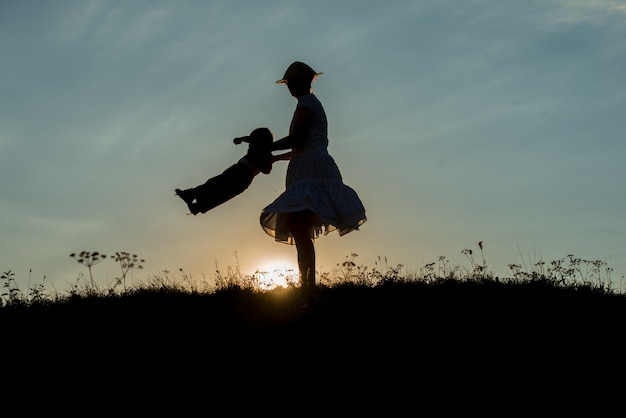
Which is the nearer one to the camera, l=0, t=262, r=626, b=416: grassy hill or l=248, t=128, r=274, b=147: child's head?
l=0, t=262, r=626, b=416: grassy hill

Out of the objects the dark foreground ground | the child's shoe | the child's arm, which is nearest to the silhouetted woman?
the child's arm

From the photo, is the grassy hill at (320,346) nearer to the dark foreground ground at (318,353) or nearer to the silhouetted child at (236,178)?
the dark foreground ground at (318,353)

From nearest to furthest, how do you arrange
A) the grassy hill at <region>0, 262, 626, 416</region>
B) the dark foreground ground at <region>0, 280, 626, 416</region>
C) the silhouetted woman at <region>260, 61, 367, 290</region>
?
the dark foreground ground at <region>0, 280, 626, 416</region> → the grassy hill at <region>0, 262, 626, 416</region> → the silhouetted woman at <region>260, 61, 367, 290</region>

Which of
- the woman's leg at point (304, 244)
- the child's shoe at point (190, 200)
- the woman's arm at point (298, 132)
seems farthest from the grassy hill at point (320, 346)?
the woman's arm at point (298, 132)

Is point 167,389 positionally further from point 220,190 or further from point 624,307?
point 624,307

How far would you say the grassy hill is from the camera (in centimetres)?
657

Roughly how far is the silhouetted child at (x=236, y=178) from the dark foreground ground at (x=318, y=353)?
1.13m

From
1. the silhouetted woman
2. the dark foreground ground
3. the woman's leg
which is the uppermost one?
the silhouetted woman

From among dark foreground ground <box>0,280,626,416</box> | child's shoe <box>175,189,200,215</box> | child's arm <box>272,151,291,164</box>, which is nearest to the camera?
dark foreground ground <box>0,280,626,416</box>

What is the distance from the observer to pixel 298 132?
29.8ft

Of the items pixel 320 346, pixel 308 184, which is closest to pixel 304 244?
pixel 308 184

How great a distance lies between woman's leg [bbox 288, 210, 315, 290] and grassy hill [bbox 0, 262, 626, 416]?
28 centimetres

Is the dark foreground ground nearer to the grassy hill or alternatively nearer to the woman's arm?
the grassy hill

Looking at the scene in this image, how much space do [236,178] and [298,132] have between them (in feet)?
3.16
